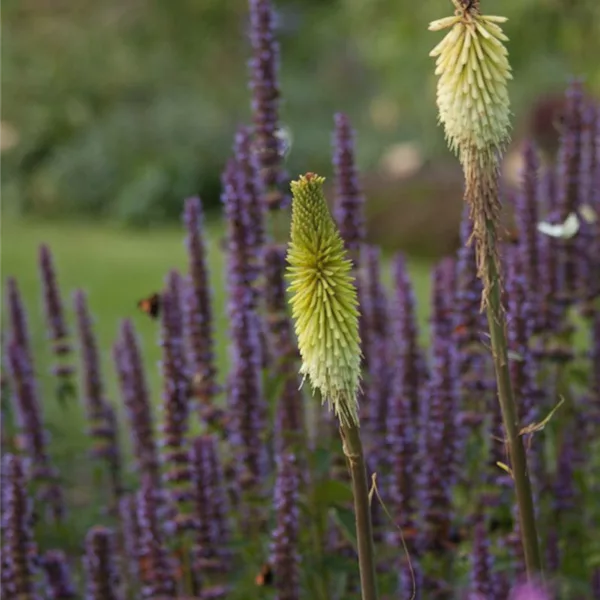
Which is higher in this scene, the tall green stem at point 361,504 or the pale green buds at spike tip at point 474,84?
the pale green buds at spike tip at point 474,84

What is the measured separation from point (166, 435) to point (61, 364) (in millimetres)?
1035

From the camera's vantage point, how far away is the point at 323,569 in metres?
2.84

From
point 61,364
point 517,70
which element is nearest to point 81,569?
point 61,364

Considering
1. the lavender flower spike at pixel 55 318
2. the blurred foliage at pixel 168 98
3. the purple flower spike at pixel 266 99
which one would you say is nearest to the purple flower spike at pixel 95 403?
the lavender flower spike at pixel 55 318

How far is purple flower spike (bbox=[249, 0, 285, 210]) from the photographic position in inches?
123

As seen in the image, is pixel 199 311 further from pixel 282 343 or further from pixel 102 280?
pixel 102 280

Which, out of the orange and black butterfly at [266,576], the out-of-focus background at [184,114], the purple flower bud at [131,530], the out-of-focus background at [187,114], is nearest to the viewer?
the orange and black butterfly at [266,576]

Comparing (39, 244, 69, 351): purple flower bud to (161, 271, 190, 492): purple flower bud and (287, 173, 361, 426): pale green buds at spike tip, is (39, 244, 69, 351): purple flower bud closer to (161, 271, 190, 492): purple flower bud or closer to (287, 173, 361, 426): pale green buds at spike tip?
(161, 271, 190, 492): purple flower bud

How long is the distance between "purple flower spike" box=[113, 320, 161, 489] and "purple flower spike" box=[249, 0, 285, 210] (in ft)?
1.82

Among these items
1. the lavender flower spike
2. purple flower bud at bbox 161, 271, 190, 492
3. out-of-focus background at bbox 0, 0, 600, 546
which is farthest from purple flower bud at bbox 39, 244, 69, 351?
out-of-focus background at bbox 0, 0, 600, 546

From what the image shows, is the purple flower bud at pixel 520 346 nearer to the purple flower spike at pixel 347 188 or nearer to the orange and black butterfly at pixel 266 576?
the purple flower spike at pixel 347 188

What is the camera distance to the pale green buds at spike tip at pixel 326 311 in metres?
1.56

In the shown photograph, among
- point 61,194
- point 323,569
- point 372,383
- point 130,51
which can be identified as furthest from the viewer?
point 130,51

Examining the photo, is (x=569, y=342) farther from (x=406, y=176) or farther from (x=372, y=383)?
(x=406, y=176)
